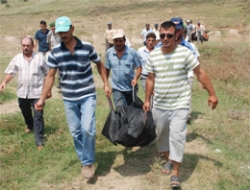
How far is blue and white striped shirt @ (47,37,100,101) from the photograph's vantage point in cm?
405

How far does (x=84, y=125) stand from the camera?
4.09 m

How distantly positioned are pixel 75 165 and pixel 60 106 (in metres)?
3.27

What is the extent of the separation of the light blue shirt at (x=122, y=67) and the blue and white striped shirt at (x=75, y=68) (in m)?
0.82

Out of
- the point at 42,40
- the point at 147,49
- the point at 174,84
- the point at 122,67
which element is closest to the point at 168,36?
the point at 174,84

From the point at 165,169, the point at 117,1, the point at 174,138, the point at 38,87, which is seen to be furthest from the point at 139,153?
the point at 117,1

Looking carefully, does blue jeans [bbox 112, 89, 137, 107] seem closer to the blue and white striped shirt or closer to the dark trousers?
the blue and white striped shirt

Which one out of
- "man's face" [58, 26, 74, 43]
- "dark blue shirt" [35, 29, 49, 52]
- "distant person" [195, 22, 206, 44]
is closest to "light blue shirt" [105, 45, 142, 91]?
"man's face" [58, 26, 74, 43]

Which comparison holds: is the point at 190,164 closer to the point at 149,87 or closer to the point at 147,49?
Answer: the point at 149,87

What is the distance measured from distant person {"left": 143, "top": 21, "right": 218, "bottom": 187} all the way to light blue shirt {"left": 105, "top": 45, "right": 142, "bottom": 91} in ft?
3.10

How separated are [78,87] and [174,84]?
1178 millimetres

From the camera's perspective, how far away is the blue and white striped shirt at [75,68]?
4047mm

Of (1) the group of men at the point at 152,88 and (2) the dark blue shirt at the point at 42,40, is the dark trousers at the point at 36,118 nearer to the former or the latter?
(1) the group of men at the point at 152,88

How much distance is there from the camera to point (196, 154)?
16.2 ft

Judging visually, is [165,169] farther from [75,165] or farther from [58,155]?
[58,155]
